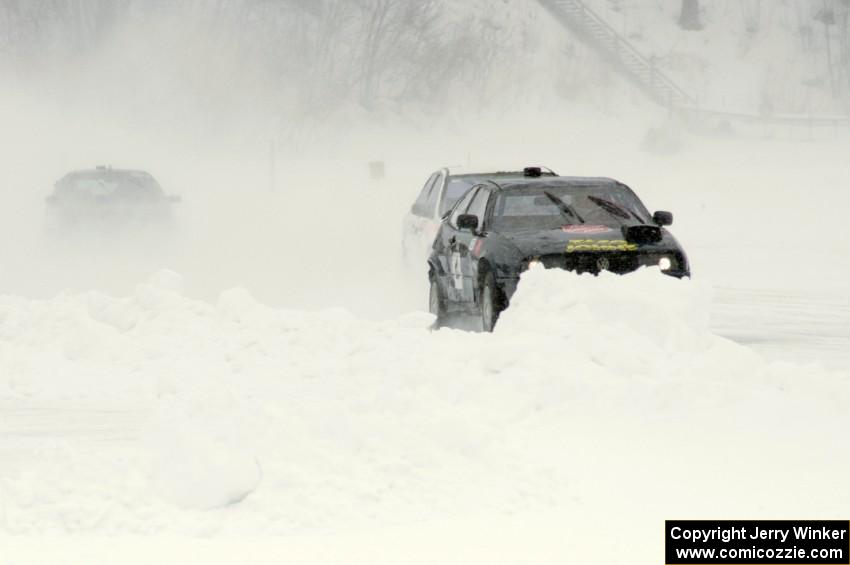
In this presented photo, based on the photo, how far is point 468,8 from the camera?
68.6m

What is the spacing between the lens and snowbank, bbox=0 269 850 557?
8.34 m

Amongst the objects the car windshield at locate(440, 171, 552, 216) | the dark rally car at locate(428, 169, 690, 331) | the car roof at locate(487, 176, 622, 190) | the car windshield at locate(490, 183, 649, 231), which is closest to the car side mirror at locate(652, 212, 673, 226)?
the dark rally car at locate(428, 169, 690, 331)

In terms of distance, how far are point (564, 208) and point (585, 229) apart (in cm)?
Result: 56

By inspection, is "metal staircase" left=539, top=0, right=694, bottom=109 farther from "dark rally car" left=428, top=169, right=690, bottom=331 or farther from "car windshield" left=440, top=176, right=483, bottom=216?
"dark rally car" left=428, top=169, right=690, bottom=331

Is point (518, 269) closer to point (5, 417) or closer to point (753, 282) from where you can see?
point (5, 417)

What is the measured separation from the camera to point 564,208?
15141 millimetres

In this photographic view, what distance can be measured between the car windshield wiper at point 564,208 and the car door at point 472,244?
0.57 meters

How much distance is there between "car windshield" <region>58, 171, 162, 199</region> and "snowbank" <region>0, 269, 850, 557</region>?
11.1 meters

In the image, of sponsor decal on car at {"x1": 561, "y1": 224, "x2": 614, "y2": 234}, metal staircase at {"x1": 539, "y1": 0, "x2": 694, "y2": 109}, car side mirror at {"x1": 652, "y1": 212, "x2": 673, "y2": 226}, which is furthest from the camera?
metal staircase at {"x1": 539, "y1": 0, "x2": 694, "y2": 109}

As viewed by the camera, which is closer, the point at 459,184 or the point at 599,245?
the point at 599,245

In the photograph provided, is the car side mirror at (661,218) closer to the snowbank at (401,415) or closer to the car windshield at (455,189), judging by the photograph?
the snowbank at (401,415)

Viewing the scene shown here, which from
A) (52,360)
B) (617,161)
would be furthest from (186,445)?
(617,161)

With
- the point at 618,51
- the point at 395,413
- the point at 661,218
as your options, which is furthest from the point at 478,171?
the point at 618,51

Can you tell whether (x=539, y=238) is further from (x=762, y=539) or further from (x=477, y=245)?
(x=762, y=539)
